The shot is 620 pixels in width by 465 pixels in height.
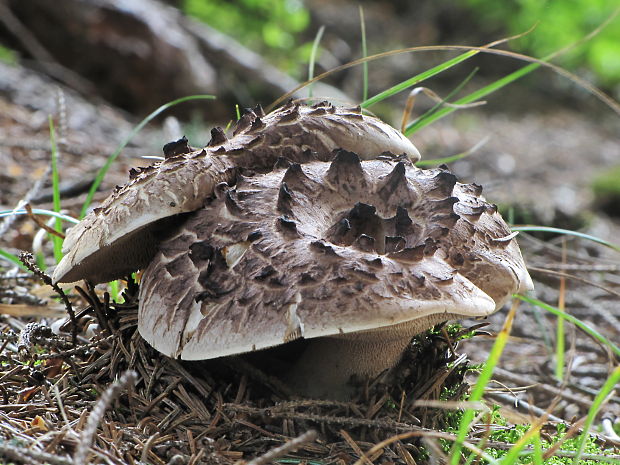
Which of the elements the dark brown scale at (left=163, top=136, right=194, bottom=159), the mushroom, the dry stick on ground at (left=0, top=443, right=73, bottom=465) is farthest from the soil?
the dark brown scale at (left=163, top=136, right=194, bottom=159)

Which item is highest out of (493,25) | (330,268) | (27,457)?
→ (330,268)

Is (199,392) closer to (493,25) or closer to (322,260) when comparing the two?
(322,260)

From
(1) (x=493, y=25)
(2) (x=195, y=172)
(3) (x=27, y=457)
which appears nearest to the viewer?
(3) (x=27, y=457)

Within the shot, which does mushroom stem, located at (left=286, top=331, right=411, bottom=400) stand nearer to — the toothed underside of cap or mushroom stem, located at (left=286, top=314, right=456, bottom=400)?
mushroom stem, located at (left=286, top=314, right=456, bottom=400)

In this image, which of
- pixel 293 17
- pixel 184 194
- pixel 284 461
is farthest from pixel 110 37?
pixel 284 461

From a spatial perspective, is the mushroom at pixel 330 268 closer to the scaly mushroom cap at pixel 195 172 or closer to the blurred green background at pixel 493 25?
the scaly mushroom cap at pixel 195 172

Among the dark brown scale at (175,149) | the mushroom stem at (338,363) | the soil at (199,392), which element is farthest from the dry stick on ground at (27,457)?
the dark brown scale at (175,149)

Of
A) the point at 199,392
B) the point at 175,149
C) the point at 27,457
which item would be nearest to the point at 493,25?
the point at 175,149

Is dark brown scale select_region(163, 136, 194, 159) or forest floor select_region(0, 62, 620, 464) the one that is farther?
dark brown scale select_region(163, 136, 194, 159)
